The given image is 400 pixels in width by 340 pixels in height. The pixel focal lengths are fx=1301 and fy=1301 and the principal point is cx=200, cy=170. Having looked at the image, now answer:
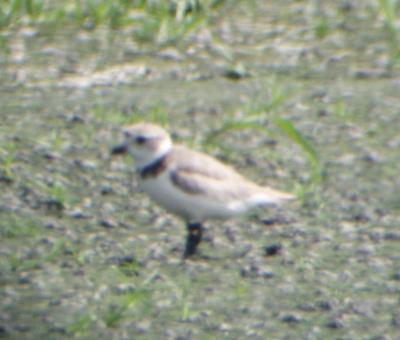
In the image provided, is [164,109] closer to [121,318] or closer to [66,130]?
[66,130]

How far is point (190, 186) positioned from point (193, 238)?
9.2 inches

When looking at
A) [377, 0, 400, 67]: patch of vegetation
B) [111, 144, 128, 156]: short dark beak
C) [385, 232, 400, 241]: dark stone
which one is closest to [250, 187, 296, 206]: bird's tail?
[385, 232, 400, 241]: dark stone

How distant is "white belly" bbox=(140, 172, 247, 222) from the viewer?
5.55 metres

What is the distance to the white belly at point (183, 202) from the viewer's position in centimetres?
555

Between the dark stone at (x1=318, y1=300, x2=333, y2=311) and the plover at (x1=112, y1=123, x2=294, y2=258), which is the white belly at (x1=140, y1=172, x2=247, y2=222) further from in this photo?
the dark stone at (x1=318, y1=300, x2=333, y2=311)

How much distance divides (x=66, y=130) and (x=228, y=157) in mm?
956

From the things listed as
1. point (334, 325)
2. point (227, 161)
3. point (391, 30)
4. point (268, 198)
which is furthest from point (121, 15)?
point (334, 325)

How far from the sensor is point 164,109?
7.54 meters

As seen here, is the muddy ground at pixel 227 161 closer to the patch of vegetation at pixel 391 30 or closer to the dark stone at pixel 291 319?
the dark stone at pixel 291 319

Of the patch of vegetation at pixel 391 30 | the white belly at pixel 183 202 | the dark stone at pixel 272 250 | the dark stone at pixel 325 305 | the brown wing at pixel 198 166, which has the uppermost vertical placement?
the patch of vegetation at pixel 391 30

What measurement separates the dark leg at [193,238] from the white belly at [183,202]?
35 millimetres

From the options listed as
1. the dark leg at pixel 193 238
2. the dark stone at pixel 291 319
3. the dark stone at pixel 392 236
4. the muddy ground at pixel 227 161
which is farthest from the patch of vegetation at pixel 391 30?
the dark stone at pixel 291 319

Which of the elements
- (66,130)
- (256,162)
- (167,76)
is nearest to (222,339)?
(256,162)

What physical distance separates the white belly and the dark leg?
0.04 metres
